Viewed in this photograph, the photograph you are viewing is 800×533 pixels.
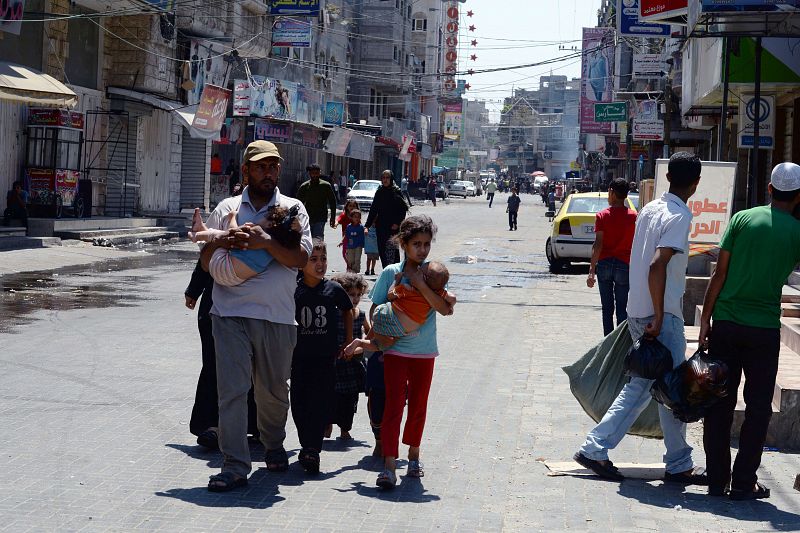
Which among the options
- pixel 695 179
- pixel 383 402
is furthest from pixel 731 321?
pixel 383 402

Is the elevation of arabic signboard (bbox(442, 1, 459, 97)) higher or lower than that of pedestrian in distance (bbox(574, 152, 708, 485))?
higher

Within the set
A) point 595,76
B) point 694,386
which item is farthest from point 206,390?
point 595,76

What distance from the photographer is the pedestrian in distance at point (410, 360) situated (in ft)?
21.0

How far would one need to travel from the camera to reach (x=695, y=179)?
6719 mm

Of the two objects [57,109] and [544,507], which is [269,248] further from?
[57,109]

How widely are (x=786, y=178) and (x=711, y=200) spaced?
334 inches

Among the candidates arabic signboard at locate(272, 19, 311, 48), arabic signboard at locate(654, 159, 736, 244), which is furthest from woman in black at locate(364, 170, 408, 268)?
arabic signboard at locate(272, 19, 311, 48)

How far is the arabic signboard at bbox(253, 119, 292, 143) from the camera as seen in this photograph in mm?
49562

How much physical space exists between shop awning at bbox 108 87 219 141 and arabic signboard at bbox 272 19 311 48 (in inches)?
444

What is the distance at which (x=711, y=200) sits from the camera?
1477 centimetres

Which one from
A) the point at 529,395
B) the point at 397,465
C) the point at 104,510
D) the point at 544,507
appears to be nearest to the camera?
the point at 104,510

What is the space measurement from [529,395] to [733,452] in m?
2.25

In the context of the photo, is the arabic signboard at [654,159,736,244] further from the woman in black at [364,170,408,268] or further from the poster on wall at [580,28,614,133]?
the poster on wall at [580,28,614,133]

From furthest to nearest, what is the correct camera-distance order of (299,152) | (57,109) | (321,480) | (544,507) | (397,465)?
1. (299,152)
2. (57,109)
3. (397,465)
4. (321,480)
5. (544,507)
